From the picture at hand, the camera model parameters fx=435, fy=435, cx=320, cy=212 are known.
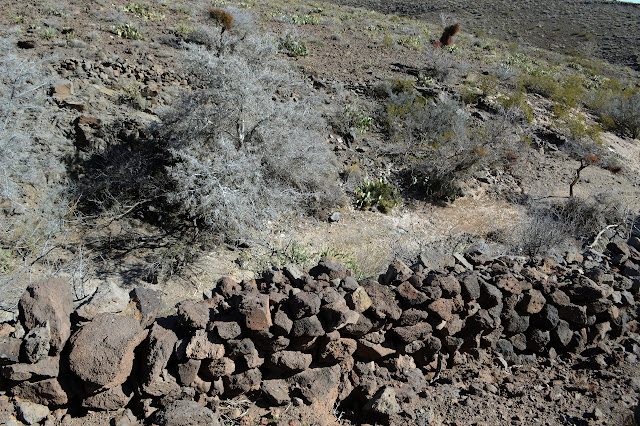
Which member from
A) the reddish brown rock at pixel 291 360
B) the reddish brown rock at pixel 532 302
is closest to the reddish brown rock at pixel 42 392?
the reddish brown rock at pixel 291 360

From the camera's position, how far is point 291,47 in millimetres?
13992

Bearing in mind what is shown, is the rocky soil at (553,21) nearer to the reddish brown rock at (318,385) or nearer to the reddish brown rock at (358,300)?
the reddish brown rock at (358,300)

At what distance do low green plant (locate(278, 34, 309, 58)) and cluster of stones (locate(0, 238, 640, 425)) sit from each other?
10980 millimetres

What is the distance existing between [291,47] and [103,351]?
12.8 meters

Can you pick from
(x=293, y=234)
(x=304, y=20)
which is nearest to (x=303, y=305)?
(x=293, y=234)

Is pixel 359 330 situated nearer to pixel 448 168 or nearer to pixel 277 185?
pixel 277 185

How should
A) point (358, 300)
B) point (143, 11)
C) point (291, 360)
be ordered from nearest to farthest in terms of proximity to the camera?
point (291, 360)
point (358, 300)
point (143, 11)

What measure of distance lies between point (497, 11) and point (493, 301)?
41.5 meters

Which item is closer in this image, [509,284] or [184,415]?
[184,415]

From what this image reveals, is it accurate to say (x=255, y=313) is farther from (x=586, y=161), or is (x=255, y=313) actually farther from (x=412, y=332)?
(x=586, y=161)

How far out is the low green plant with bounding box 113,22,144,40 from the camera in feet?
39.4

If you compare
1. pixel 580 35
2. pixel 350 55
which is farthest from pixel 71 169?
pixel 580 35

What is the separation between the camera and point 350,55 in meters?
15.2

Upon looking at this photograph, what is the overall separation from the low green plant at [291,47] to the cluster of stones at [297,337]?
1098 centimetres
